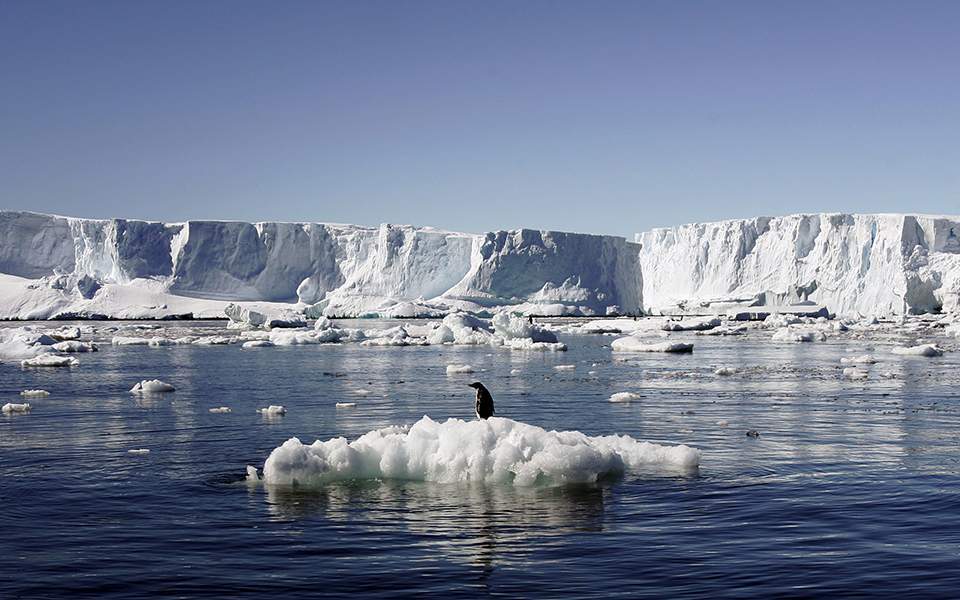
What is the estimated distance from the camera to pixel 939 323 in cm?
6378

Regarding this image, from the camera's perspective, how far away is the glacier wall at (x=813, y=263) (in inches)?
3201

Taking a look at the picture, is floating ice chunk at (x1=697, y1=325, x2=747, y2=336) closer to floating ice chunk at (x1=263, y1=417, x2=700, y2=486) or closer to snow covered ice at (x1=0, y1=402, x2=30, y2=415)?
snow covered ice at (x1=0, y1=402, x2=30, y2=415)

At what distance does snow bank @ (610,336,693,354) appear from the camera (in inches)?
1522

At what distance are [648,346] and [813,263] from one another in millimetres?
59284

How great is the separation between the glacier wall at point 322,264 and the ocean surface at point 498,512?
78010 millimetres

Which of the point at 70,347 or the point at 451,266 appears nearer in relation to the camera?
the point at 70,347

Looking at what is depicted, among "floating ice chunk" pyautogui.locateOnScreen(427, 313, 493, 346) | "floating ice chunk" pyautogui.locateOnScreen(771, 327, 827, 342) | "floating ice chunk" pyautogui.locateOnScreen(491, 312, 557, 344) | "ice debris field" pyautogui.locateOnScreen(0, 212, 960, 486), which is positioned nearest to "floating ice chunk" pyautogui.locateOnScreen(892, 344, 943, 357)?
"ice debris field" pyautogui.locateOnScreen(0, 212, 960, 486)

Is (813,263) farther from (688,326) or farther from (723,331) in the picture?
(723,331)

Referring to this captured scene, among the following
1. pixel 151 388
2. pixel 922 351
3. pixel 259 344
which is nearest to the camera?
pixel 151 388

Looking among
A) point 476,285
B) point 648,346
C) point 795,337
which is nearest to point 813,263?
point 476,285

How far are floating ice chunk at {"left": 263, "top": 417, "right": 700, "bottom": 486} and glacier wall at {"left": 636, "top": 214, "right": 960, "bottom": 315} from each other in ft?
234

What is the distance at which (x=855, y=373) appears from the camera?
85.3ft

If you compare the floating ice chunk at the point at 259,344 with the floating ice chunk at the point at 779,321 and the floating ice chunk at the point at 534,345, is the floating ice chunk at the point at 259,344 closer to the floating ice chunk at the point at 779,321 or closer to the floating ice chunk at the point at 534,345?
the floating ice chunk at the point at 534,345

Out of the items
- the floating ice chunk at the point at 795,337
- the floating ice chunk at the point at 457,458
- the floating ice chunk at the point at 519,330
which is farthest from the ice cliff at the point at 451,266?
the floating ice chunk at the point at 457,458
